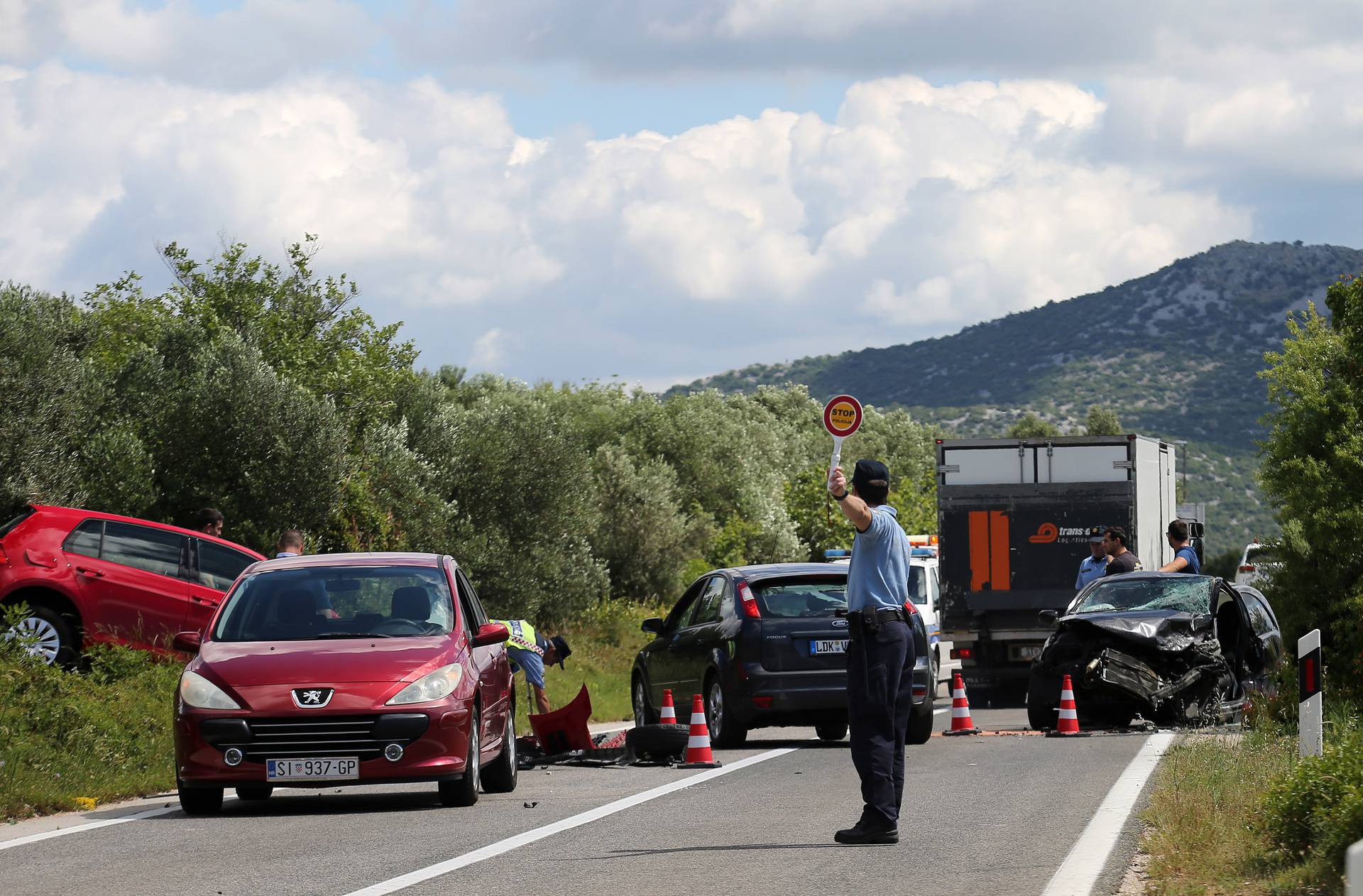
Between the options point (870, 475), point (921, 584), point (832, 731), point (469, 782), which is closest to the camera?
point (870, 475)

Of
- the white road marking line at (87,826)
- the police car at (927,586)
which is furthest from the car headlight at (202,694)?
the police car at (927,586)

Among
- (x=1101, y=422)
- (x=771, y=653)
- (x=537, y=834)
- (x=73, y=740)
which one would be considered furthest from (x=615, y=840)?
(x=1101, y=422)

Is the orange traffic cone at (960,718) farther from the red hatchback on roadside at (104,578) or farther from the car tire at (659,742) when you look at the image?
the red hatchback on roadside at (104,578)

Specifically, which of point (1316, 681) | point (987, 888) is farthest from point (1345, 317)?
point (987, 888)

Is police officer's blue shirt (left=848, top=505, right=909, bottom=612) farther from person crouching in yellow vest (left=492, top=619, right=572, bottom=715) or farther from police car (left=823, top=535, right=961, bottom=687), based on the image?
police car (left=823, top=535, right=961, bottom=687)

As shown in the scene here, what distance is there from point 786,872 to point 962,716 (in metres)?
10.0

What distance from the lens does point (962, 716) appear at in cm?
1811

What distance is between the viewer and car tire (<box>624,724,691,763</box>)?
14.5m

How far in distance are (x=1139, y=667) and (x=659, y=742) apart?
5089mm

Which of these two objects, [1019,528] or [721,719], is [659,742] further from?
[1019,528]

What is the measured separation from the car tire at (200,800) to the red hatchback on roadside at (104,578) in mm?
6942

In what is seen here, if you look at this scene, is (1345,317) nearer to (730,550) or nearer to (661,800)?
(661,800)

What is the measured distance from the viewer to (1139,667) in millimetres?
17188

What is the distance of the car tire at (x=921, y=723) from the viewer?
1655 centimetres
